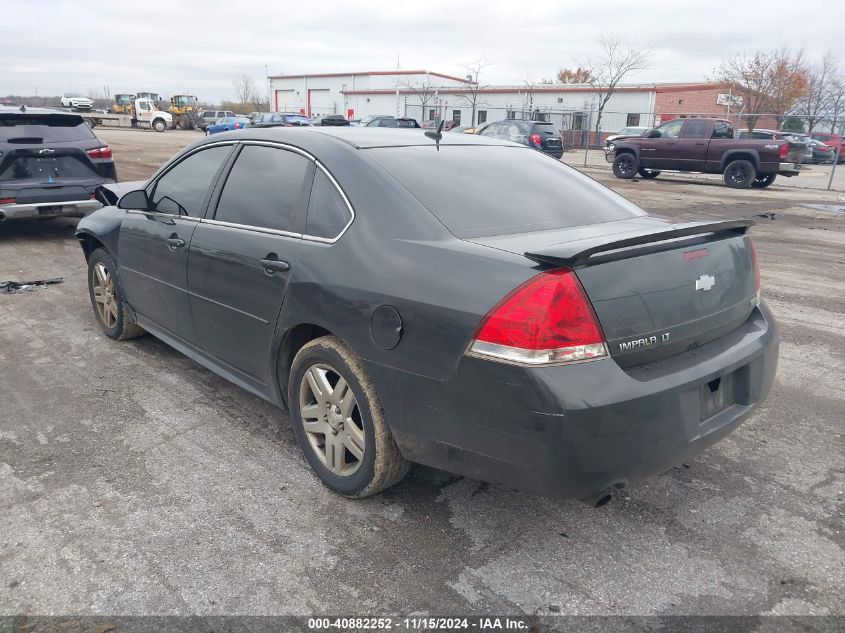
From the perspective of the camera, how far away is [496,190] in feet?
10.6

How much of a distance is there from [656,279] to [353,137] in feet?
5.78

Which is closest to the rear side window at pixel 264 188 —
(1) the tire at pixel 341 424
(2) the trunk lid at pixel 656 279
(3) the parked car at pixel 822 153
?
(1) the tire at pixel 341 424

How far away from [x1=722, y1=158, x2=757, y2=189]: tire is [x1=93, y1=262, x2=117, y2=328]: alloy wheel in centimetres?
1790

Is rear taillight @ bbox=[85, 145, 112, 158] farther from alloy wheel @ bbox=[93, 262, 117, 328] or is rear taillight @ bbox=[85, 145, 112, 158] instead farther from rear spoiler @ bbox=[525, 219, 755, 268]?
rear spoiler @ bbox=[525, 219, 755, 268]

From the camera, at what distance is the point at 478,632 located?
2285 millimetres

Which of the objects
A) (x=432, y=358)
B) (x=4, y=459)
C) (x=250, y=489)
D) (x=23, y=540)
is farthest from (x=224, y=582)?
(x=4, y=459)

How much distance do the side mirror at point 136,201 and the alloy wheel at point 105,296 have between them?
75 centimetres

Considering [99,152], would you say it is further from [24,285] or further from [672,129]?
[672,129]

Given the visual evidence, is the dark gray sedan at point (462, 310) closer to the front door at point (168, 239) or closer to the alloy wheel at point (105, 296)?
the front door at point (168, 239)

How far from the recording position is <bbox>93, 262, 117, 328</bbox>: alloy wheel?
5.07m

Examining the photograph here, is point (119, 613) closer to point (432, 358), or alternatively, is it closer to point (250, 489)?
point (250, 489)

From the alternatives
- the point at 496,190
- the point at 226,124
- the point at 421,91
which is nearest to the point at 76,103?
the point at 226,124

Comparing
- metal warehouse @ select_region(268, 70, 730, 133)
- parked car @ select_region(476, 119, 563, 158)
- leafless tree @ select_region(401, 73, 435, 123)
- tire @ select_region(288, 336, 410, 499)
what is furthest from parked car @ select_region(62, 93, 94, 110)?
tire @ select_region(288, 336, 410, 499)

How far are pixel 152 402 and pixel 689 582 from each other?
125 inches
